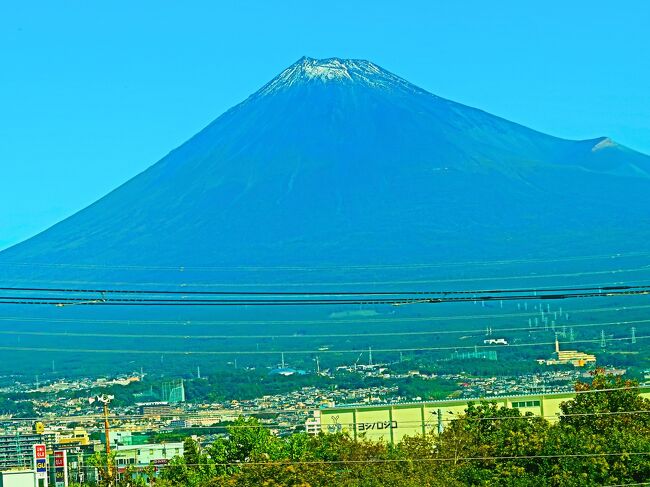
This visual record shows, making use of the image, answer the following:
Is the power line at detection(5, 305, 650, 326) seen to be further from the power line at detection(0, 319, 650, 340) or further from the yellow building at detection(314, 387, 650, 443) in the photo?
the yellow building at detection(314, 387, 650, 443)

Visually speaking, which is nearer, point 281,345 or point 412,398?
point 412,398

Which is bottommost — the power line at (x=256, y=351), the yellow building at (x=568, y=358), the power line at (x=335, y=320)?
the yellow building at (x=568, y=358)

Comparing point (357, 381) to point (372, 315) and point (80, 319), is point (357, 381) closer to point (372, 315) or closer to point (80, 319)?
point (372, 315)

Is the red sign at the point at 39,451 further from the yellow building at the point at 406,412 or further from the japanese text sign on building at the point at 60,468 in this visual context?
the yellow building at the point at 406,412

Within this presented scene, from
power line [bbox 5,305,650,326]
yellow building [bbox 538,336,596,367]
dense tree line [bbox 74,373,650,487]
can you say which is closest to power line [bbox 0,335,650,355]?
yellow building [bbox 538,336,596,367]

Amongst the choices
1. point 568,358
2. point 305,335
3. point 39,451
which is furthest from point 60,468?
point 305,335

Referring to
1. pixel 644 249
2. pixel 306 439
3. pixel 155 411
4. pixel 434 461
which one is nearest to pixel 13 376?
pixel 155 411

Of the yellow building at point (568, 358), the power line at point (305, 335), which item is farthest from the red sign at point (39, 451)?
the power line at point (305, 335)

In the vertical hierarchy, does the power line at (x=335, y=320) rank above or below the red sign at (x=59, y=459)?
above

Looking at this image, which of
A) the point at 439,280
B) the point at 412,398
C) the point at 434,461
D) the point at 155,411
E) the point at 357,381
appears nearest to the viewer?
the point at 434,461
